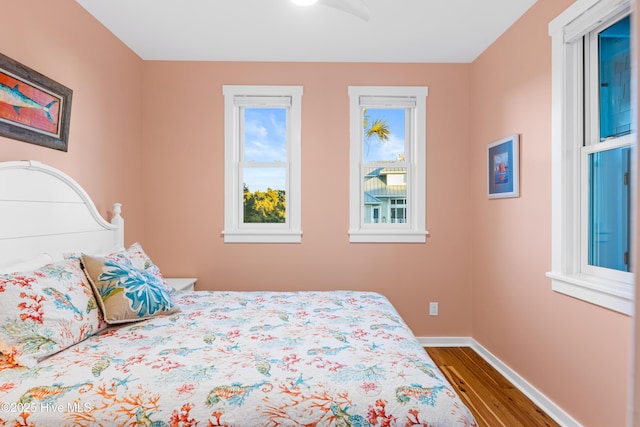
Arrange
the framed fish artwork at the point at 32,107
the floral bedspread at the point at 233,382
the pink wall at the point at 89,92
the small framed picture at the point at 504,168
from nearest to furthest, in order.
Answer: the floral bedspread at the point at 233,382
the framed fish artwork at the point at 32,107
the pink wall at the point at 89,92
the small framed picture at the point at 504,168

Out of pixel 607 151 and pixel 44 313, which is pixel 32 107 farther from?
pixel 607 151

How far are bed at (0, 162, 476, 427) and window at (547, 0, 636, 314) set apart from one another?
111 centimetres

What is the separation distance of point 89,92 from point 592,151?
3.26 metres

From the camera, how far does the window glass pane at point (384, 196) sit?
3.62 meters

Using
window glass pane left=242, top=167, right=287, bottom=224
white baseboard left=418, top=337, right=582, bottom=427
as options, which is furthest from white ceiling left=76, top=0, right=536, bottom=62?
white baseboard left=418, top=337, right=582, bottom=427

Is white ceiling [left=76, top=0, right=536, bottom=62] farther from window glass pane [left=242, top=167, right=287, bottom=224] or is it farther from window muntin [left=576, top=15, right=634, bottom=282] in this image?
window glass pane [left=242, top=167, right=287, bottom=224]

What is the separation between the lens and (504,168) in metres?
2.89

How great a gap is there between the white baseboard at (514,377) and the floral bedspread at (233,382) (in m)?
1.25

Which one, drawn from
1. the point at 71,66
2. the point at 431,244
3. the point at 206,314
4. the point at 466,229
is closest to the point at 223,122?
the point at 71,66

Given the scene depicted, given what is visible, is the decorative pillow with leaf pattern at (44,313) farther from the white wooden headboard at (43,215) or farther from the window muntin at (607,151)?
the window muntin at (607,151)

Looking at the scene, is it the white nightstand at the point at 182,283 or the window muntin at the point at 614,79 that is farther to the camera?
the white nightstand at the point at 182,283

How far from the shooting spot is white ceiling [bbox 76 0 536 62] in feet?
8.48

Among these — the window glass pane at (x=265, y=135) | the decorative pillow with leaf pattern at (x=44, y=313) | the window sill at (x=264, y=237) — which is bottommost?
the decorative pillow with leaf pattern at (x=44, y=313)

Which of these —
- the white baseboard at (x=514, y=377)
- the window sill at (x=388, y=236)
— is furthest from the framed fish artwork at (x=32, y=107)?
the white baseboard at (x=514, y=377)
